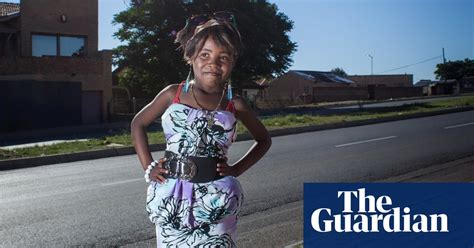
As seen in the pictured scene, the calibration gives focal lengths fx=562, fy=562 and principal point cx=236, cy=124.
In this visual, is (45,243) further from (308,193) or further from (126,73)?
(126,73)

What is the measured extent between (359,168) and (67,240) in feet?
18.9

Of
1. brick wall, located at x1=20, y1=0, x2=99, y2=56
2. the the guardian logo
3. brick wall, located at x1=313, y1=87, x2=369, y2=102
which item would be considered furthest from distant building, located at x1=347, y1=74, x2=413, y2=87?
the the guardian logo

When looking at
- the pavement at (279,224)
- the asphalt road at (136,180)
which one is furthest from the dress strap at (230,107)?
the asphalt road at (136,180)

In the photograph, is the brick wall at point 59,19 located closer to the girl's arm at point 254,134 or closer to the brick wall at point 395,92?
the girl's arm at point 254,134

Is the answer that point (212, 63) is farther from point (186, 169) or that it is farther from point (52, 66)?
point (52, 66)

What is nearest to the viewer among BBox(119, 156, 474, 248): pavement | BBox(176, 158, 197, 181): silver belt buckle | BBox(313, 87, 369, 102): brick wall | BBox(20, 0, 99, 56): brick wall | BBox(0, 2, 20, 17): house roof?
BBox(176, 158, 197, 181): silver belt buckle

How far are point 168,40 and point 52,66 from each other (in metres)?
8.24

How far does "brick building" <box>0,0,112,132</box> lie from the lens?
25.5 meters

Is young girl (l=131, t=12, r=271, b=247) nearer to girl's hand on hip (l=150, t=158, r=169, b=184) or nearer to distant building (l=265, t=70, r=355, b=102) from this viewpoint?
girl's hand on hip (l=150, t=158, r=169, b=184)

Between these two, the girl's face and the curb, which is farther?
the curb

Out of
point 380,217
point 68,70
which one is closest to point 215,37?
point 380,217

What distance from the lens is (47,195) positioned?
8289 mm

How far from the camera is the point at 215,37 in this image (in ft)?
8.01

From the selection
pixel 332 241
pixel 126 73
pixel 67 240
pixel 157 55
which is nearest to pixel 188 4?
pixel 157 55
